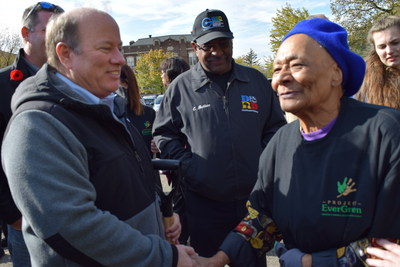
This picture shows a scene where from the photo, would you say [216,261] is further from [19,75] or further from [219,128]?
[19,75]

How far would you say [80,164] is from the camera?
137 centimetres

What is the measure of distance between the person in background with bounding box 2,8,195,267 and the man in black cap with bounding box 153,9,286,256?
107 cm

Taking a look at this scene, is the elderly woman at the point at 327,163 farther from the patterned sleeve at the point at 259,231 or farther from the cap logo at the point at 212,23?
the cap logo at the point at 212,23

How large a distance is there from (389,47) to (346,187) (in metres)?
2.22

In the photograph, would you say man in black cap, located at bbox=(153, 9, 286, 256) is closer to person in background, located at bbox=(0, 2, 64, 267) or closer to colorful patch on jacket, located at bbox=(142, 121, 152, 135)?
colorful patch on jacket, located at bbox=(142, 121, 152, 135)

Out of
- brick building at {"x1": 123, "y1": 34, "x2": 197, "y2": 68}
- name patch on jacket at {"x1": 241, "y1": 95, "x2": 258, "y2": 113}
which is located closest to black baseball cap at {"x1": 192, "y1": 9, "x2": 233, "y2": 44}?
name patch on jacket at {"x1": 241, "y1": 95, "x2": 258, "y2": 113}

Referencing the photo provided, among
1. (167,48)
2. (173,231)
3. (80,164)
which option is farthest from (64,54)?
(167,48)

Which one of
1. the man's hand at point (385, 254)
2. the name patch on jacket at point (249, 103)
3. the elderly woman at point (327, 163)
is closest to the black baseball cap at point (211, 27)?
the name patch on jacket at point (249, 103)

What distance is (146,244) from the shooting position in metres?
1.48

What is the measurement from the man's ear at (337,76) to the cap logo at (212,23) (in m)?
1.61

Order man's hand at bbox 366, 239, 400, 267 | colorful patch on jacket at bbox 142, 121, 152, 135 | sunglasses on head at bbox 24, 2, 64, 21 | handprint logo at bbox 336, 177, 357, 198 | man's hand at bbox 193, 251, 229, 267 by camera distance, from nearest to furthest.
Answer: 1. man's hand at bbox 366, 239, 400, 267
2. handprint logo at bbox 336, 177, 357, 198
3. man's hand at bbox 193, 251, 229, 267
4. sunglasses on head at bbox 24, 2, 64, 21
5. colorful patch on jacket at bbox 142, 121, 152, 135

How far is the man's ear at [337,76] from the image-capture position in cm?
169

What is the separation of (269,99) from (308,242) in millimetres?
1730

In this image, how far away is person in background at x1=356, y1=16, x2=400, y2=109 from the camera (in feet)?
10.0
